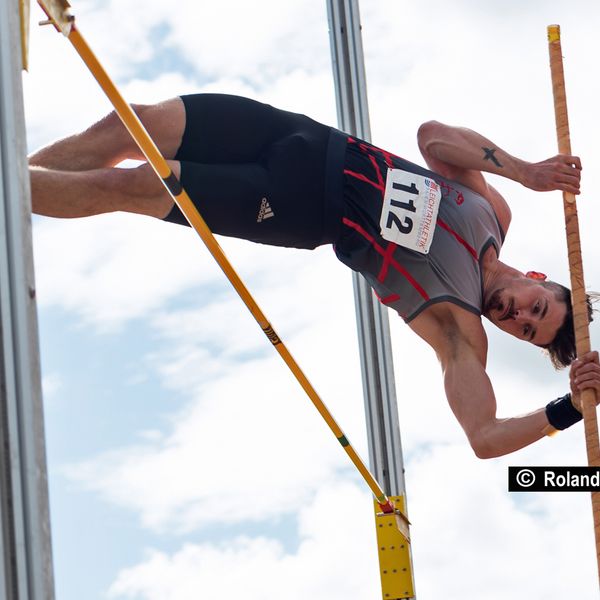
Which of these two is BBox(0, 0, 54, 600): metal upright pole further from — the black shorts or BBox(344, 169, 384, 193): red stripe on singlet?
BBox(344, 169, 384, 193): red stripe on singlet

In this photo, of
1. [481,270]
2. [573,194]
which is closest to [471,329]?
[481,270]

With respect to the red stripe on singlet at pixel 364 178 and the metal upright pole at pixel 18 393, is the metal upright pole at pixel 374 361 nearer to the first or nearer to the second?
the red stripe on singlet at pixel 364 178

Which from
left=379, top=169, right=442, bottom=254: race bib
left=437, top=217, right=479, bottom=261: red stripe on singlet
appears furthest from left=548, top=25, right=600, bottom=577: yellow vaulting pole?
left=379, top=169, right=442, bottom=254: race bib

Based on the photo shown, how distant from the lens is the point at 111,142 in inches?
137

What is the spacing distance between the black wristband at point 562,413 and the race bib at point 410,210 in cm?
64

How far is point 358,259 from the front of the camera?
3934 millimetres

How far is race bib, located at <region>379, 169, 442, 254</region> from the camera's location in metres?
3.88

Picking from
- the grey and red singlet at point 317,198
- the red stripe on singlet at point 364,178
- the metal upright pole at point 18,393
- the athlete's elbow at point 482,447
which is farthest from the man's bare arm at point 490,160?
the metal upright pole at point 18,393

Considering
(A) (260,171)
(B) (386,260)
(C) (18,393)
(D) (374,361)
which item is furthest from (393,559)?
(C) (18,393)

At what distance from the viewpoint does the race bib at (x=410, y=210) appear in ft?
12.7

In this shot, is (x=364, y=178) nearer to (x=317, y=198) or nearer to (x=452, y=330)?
(x=317, y=198)

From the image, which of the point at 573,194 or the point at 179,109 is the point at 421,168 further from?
the point at 179,109

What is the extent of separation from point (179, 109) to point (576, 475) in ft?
5.26

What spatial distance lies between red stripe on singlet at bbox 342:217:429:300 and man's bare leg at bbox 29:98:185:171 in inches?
24.5
